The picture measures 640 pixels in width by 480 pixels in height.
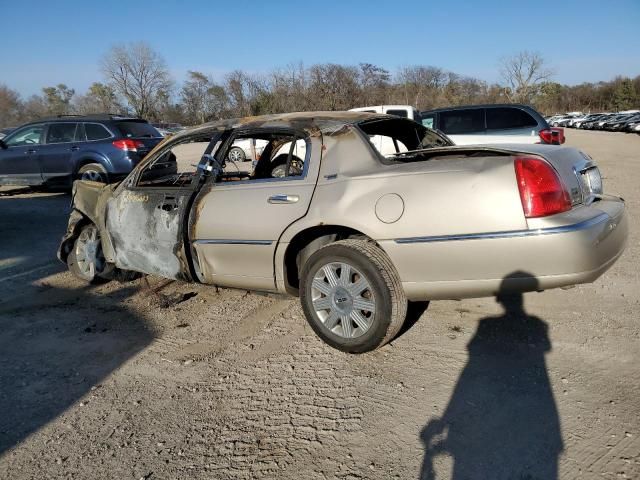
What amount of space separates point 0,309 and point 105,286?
0.95m

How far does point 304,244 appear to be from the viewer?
12.2 ft

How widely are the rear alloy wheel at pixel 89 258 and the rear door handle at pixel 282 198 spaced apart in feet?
7.91

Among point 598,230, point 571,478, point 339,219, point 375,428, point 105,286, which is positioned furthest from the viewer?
point 105,286

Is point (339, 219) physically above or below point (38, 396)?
above

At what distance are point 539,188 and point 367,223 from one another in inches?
40.6

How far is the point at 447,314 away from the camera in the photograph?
4.00 metres

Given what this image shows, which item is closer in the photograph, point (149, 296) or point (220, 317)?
point (220, 317)

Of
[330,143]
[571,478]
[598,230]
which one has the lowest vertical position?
[571,478]

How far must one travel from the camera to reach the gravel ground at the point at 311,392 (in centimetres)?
239

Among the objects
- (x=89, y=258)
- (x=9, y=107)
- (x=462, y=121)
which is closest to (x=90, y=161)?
(x=89, y=258)

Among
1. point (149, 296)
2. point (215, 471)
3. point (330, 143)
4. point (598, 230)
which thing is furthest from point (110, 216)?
point (598, 230)

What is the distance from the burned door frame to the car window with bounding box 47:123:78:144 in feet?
22.9

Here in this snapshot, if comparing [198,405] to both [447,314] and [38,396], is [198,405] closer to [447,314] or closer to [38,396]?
[38,396]

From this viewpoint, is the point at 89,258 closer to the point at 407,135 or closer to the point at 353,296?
the point at 353,296
